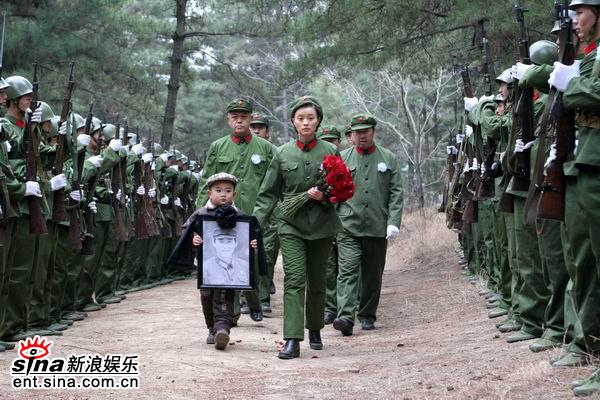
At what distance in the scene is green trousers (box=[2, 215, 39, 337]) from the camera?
30.4 ft

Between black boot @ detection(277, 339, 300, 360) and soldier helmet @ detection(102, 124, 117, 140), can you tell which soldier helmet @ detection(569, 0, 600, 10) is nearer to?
black boot @ detection(277, 339, 300, 360)

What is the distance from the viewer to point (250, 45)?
51.7 m

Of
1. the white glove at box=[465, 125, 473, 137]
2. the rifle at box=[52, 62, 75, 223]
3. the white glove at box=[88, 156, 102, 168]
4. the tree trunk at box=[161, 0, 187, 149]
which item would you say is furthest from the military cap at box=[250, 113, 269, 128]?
the tree trunk at box=[161, 0, 187, 149]

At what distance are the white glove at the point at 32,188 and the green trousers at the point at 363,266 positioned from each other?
3.29 metres

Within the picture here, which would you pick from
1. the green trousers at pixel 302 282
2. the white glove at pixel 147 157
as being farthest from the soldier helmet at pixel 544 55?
the white glove at pixel 147 157

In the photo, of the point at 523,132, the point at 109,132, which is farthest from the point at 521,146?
the point at 109,132

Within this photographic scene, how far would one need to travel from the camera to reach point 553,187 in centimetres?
611

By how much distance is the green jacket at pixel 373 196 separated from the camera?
10.9 metres

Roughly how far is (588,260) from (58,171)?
578 cm

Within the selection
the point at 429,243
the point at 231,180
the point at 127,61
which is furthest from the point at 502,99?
the point at 127,61

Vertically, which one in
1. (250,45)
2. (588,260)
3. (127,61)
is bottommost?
(588,260)

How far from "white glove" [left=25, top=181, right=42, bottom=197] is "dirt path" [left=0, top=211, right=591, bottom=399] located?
136 cm

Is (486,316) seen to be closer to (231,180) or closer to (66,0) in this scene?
(231,180)

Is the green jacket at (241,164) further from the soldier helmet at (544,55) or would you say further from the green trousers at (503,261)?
the soldier helmet at (544,55)
